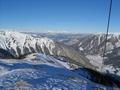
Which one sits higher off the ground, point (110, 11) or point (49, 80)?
point (110, 11)

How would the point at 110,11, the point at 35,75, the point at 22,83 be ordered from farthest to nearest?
the point at 35,75 < the point at 22,83 < the point at 110,11

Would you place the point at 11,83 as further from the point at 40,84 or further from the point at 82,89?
the point at 82,89

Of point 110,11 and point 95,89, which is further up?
point 110,11

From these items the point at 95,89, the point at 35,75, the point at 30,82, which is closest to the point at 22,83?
the point at 30,82

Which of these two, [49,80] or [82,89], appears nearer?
[82,89]

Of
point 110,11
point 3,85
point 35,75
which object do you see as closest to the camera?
point 110,11

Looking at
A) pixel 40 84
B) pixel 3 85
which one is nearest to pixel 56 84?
pixel 40 84

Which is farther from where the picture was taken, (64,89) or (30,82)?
(30,82)

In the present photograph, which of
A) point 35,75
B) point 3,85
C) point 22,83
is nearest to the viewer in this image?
point 3,85

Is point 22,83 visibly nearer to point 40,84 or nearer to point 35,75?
point 40,84
